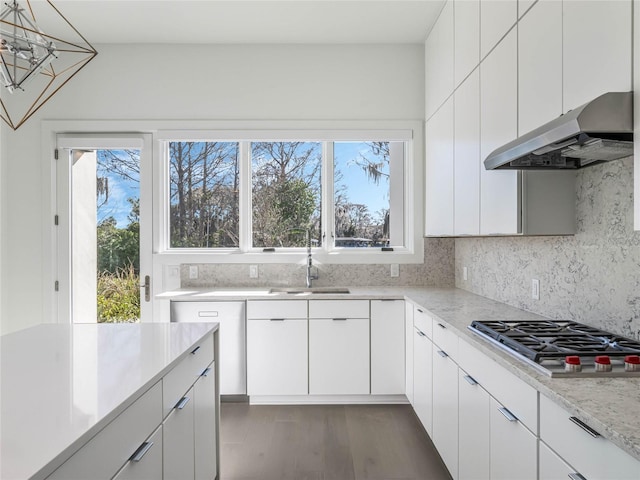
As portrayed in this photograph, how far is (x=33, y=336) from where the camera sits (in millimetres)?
1904

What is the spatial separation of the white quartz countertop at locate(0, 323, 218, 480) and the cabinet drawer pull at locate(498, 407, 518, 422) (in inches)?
45.8

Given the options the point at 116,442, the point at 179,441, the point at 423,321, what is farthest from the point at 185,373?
the point at 423,321

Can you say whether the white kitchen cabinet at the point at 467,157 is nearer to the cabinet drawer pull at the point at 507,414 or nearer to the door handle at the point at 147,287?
the cabinet drawer pull at the point at 507,414

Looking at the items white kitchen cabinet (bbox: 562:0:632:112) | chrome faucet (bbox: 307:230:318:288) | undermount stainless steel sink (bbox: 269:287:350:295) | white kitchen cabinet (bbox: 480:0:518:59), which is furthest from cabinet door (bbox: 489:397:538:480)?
chrome faucet (bbox: 307:230:318:288)

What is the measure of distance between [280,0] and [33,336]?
2562 millimetres

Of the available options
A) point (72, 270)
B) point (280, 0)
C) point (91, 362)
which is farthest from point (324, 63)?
point (91, 362)

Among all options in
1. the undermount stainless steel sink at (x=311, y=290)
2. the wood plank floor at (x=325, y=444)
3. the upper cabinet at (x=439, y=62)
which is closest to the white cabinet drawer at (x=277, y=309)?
the undermount stainless steel sink at (x=311, y=290)

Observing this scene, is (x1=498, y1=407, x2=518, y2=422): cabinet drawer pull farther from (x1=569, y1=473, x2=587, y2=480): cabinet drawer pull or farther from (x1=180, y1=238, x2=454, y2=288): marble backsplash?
(x1=180, y1=238, x2=454, y2=288): marble backsplash

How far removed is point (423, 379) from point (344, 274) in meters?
1.30

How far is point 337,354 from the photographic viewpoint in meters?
3.35

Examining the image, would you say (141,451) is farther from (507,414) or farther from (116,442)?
(507,414)

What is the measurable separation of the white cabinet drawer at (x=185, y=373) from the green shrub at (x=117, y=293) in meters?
2.02

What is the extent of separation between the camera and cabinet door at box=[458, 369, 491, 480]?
68.0 inches

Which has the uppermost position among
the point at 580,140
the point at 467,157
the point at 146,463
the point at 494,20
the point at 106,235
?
the point at 494,20
